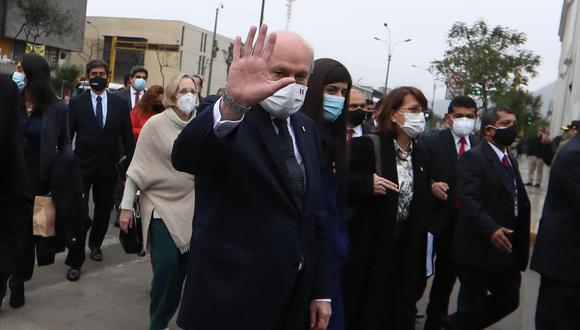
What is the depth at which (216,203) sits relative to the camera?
229 cm

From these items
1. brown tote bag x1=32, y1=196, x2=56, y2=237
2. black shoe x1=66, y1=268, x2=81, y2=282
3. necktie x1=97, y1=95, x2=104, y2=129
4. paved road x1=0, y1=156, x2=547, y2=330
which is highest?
necktie x1=97, y1=95, x2=104, y2=129

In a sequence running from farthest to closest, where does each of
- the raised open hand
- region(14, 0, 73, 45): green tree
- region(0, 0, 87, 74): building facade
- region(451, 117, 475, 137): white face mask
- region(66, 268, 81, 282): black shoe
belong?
region(0, 0, 87, 74): building facade
region(14, 0, 73, 45): green tree
region(451, 117, 475, 137): white face mask
region(66, 268, 81, 282): black shoe
the raised open hand

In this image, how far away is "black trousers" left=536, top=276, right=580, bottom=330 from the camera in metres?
4.02

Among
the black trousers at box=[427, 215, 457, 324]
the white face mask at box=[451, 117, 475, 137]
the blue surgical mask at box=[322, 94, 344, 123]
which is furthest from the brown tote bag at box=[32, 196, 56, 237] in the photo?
the white face mask at box=[451, 117, 475, 137]

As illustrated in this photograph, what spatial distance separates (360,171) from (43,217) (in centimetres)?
236

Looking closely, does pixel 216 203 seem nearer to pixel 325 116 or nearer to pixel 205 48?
pixel 325 116

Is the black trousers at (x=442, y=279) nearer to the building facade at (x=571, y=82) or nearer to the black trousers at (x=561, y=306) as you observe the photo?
the black trousers at (x=561, y=306)

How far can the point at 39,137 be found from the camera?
4.86m

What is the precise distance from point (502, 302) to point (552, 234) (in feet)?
2.95

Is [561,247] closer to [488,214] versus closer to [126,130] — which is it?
[488,214]

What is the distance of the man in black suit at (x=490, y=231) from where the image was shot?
4508 mm

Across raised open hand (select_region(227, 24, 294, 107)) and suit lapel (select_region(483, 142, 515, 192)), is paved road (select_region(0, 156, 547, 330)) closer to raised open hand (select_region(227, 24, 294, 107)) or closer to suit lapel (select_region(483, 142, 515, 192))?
suit lapel (select_region(483, 142, 515, 192))

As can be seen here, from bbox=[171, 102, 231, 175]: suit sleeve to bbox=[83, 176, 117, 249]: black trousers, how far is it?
437cm

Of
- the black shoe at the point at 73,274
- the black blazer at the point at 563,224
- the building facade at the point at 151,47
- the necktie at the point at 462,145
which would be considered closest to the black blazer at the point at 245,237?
the black blazer at the point at 563,224
